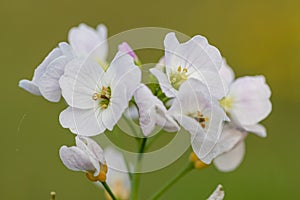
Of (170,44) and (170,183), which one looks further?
(170,183)

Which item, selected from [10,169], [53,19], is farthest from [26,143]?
[53,19]

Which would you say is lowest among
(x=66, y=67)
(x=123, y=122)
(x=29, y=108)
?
(x=29, y=108)

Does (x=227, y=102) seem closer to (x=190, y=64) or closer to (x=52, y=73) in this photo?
(x=190, y=64)

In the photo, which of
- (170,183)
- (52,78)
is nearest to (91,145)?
(52,78)

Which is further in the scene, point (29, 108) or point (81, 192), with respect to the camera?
point (29, 108)

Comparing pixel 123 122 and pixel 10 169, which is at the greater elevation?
pixel 123 122

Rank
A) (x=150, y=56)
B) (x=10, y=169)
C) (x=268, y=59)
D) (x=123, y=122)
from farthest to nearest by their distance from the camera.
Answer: (x=268, y=59) < (x=150, y=56) < (x=10, y=169) < (x=123, y=122)

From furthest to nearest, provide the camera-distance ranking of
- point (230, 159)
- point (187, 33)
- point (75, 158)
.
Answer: point (187, 33)
point (230, 159)
point (75, 158)

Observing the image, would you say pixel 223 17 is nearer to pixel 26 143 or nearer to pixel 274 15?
pixel 274 15
